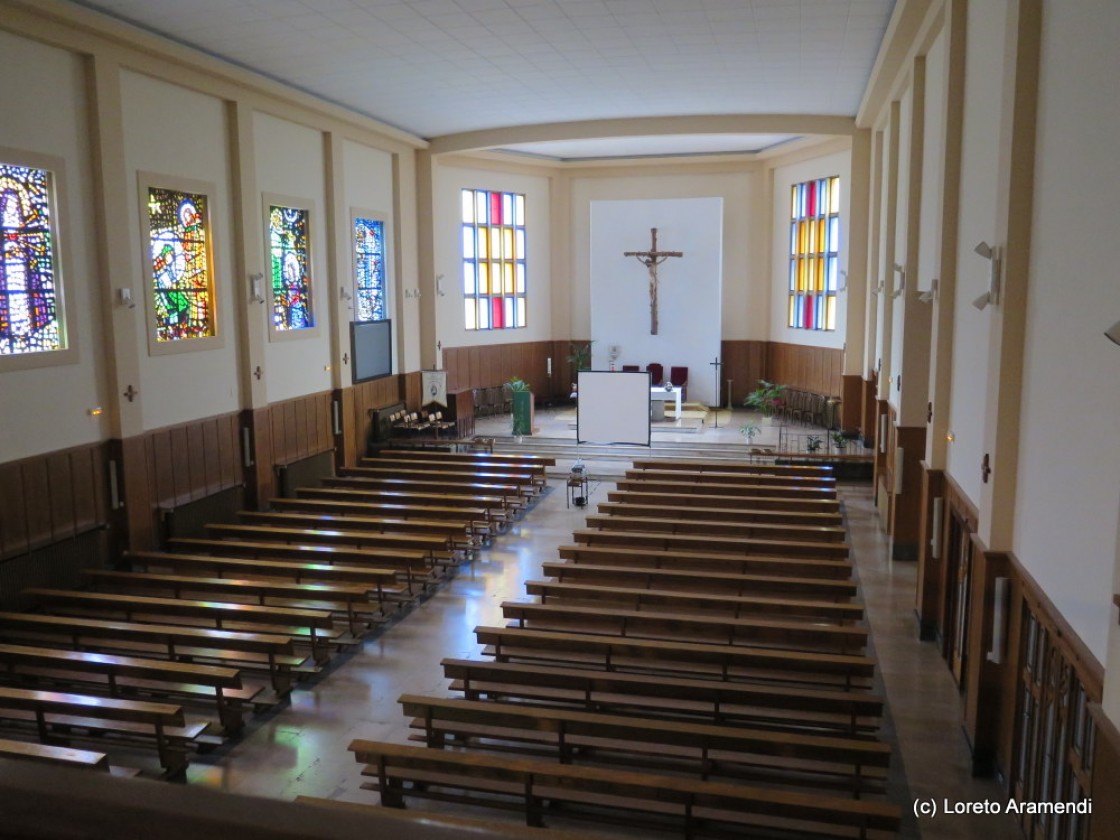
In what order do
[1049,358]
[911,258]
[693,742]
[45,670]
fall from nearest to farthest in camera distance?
[1049,358] → [693,742] → [45,670] → [911,258]

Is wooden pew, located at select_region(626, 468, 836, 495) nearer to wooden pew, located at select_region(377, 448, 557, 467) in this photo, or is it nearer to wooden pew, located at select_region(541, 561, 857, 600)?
wooden pew, located at select_region(377, 448, 557, 467)

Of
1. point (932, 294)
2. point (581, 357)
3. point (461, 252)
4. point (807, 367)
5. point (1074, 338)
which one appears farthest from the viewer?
point (581, 357)

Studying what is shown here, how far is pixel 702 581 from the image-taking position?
927 cm

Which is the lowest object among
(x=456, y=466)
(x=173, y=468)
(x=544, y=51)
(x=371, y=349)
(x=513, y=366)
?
(x=456, y=466)

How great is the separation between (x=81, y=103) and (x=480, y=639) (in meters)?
7.95

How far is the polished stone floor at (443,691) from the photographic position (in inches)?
245

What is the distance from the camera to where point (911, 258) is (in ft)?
37.9

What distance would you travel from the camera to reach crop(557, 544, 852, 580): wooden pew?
9.54 metres

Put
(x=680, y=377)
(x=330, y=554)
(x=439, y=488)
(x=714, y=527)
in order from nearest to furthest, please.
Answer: (x=330, y=554), (x=714, y=527), (x=439, y=488), (x=680, y=377)

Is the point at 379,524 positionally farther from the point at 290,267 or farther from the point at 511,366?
the point at 511,366

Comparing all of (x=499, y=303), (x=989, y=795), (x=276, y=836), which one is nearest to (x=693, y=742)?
(x=989, y=795)

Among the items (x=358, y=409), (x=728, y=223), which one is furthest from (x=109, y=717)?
(x=728, y=223)

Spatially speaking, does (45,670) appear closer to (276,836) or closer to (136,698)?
(136,698)

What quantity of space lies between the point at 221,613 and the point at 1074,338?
7.27 m
